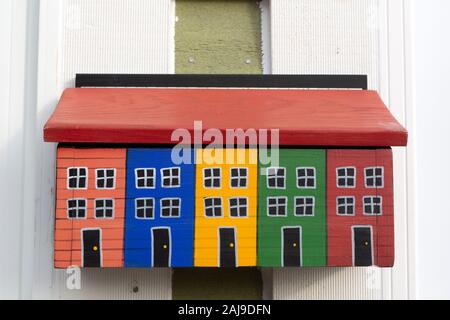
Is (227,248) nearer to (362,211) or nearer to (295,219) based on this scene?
(295,219)

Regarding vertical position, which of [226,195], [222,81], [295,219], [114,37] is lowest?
[295,219]

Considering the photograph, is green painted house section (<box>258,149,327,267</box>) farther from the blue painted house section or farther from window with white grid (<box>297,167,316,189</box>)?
the blue painted house section

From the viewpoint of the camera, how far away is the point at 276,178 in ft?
8.68

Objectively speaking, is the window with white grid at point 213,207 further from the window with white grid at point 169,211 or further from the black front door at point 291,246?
the black front door at point 291,246

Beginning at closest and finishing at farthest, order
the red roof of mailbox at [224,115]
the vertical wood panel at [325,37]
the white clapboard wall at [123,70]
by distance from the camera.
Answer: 1. the red roof of mailbox at [224,115]
2. the white clapboard wall at [123,70]
3. the vertical wood panel at [325,37]

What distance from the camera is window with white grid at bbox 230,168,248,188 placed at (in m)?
2.64

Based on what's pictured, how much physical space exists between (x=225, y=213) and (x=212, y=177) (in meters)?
0.18

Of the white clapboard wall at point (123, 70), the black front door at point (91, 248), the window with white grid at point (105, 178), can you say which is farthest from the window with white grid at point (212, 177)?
the white clapboard wall at point (123, 70)

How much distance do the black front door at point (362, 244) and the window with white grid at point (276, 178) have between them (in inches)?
15.9

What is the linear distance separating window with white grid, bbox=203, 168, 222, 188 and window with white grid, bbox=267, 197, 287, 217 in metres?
0.25

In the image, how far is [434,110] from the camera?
10.4 ft

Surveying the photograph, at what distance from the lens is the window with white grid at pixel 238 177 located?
264 centimetres

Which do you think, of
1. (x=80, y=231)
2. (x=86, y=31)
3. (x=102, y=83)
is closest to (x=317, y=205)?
(x=80, y=231)

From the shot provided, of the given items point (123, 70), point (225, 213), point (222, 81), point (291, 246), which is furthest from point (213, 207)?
point (123, 70)
